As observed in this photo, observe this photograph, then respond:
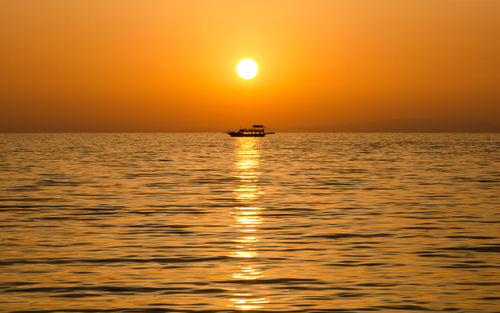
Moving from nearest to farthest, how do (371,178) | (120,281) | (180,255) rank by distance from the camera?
(120,281)
(180,255)
(371,178)

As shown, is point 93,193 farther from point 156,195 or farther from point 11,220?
point 11,220

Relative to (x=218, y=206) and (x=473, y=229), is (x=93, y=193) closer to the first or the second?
(x=218, y=206)

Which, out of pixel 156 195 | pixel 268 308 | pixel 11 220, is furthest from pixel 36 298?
pixel 156 195

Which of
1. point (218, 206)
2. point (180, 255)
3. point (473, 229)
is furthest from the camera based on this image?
point (218, 206)

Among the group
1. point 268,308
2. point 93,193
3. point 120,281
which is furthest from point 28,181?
point 268,308

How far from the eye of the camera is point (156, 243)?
25875 millimetres

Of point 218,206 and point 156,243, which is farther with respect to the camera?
point 218,206

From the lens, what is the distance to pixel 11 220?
32.6 meters

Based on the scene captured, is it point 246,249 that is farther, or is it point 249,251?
point 246,249

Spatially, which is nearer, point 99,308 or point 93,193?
point 99,308

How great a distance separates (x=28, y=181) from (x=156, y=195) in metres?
15.6

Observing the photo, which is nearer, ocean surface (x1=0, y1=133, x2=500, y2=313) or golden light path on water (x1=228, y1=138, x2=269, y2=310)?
golden light path on water (x1=228, y1=138, x2=269, y2=310)

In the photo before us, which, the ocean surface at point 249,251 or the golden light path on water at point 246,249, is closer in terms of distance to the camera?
the golden light path on water at point 246,249

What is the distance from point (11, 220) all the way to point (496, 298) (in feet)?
67.6
